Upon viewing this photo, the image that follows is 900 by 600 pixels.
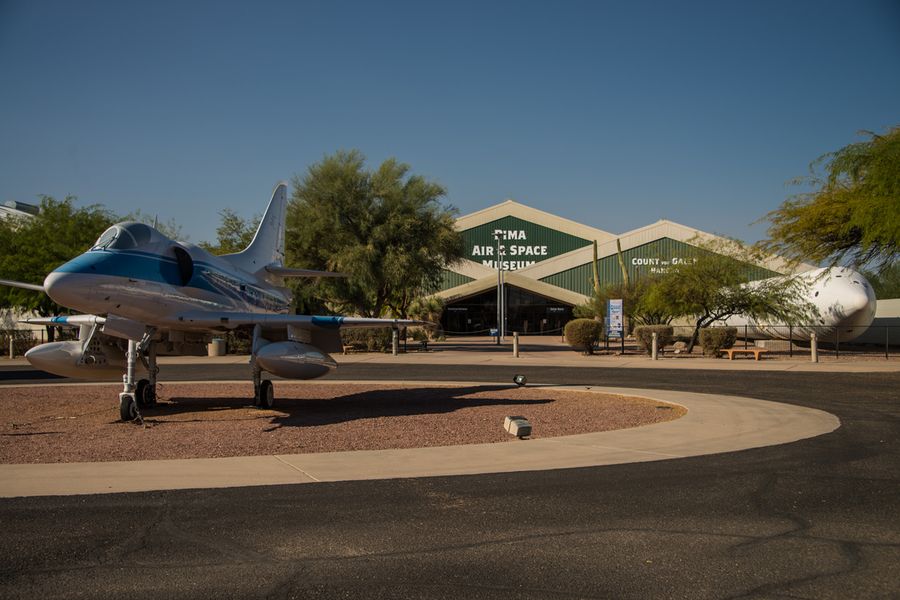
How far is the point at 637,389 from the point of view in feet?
61.5

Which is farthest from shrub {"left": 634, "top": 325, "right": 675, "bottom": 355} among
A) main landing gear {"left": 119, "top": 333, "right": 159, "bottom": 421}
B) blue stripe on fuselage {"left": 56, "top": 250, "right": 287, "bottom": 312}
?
main landing gear {"left": 119, "top": 333, "right": 159, "bottom": 421}

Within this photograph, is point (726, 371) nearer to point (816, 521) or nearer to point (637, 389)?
point (637, 389)

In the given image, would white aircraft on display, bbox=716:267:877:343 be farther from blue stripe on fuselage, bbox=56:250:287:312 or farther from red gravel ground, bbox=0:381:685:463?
blue stripe on fuselage, bbox=56:250:287:312

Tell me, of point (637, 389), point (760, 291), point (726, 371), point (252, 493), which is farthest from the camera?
point (760, 291)

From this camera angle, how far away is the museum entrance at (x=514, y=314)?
70.3m

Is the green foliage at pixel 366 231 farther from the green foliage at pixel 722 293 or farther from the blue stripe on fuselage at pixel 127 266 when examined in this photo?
the blue stripe on fuselage at pixel 127 266

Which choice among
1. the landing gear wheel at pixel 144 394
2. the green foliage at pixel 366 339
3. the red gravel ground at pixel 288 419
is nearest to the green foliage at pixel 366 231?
the green foliage at pixel 366 339

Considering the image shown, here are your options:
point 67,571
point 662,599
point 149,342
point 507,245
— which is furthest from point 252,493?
point 507,245

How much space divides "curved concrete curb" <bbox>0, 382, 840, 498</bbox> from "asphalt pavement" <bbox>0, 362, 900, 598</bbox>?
0.43 metres

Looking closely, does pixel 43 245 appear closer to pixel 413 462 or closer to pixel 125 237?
pixel 125 237

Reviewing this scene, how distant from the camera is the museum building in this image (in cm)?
6412

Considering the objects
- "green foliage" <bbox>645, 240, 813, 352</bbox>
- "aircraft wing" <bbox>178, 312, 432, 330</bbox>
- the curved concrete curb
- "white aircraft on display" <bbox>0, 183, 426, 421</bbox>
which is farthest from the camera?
"green foliage" <bbox>645, 240, 813, 352</bbox>

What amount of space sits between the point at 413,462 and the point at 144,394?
8.99 metres

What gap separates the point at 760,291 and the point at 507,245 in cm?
4272
